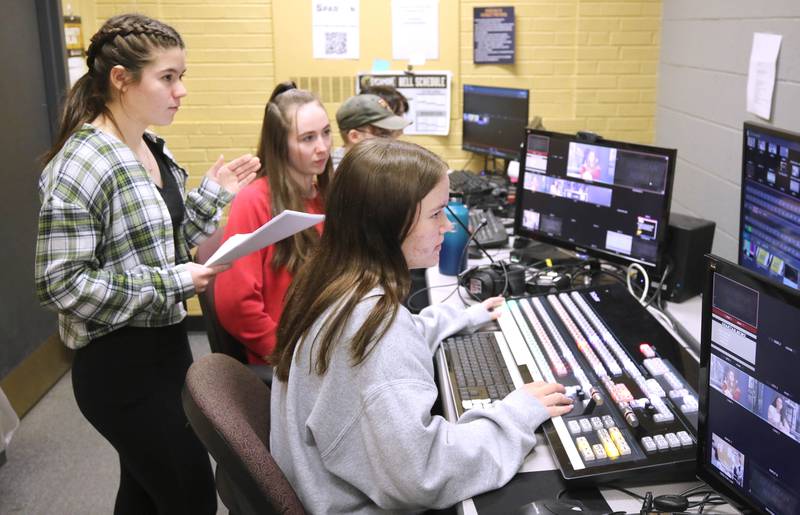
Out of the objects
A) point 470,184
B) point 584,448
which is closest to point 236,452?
point 584,448

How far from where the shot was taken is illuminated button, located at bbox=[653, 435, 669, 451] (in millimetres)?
1303

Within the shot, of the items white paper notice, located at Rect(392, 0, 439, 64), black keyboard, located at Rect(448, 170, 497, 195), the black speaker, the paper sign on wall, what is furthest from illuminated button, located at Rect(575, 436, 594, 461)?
white paper notice, located at Rect(392, 0, 439, 64)

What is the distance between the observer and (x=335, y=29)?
4152 millimetres

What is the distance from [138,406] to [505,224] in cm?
177

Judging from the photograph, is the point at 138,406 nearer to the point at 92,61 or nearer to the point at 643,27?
the point at 92,61

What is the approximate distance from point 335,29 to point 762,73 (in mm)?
2235

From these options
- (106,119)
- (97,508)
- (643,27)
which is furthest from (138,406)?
(643,27)

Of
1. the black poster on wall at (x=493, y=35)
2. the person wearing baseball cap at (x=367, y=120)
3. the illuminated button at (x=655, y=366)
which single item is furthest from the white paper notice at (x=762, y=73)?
the illuminated button at (x=655, y=366)

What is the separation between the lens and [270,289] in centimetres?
216

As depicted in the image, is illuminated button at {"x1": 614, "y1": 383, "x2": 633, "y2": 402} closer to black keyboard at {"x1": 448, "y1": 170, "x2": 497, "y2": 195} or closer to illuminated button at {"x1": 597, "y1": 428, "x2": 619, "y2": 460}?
illuminated button at {"x1": 597, "y1": 428, "x2": 619, "y2": 460}

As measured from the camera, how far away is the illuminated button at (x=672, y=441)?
1305 millimetres

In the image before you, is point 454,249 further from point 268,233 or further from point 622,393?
point 622,393

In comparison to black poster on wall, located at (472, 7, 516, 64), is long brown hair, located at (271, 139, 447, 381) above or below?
below

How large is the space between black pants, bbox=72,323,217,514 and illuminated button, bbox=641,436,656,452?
3.54 feet
